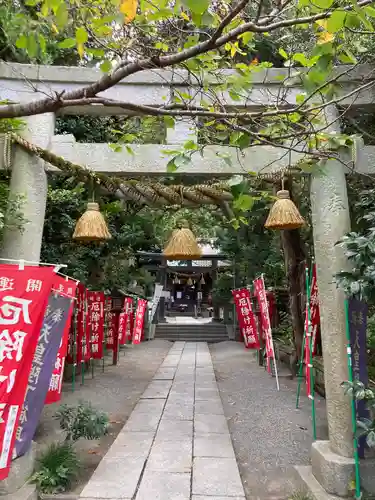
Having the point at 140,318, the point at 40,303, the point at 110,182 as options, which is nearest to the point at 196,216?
the point at 140,318

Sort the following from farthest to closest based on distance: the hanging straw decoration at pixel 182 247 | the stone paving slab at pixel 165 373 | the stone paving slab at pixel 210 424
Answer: the stone paving slab at pixel 165 373
the stone paving slab at pixel 210 424
the hanging straw decoration at pixel 182 247

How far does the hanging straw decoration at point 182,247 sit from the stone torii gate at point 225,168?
2.82ft

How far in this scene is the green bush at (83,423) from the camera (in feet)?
14.6

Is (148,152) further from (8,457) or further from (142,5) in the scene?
(8,457)

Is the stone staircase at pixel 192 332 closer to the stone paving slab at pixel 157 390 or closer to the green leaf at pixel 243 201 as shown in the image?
the stone paving slab at pixel 157 390

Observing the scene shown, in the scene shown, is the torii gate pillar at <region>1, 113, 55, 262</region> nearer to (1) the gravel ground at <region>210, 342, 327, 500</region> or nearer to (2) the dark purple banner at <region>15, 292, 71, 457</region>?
(2) the dark purple banner at <region>15, 292, 71, 457</region>

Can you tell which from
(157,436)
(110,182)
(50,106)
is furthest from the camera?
(157,436)

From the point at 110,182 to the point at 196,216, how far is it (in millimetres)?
7916

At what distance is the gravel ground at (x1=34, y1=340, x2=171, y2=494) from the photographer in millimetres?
5047

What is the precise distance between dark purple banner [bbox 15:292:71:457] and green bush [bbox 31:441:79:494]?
30 cm

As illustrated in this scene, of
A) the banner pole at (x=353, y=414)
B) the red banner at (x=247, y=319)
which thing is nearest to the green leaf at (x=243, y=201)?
the banner pole at (x=353, y=414)

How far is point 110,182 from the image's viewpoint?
4.66m

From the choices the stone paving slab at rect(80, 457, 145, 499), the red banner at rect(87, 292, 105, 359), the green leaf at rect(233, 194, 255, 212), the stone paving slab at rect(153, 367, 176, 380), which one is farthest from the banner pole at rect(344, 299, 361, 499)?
the stone paving slab at rect(153, 367, 176, 380)

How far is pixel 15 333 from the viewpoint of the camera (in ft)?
10.2
